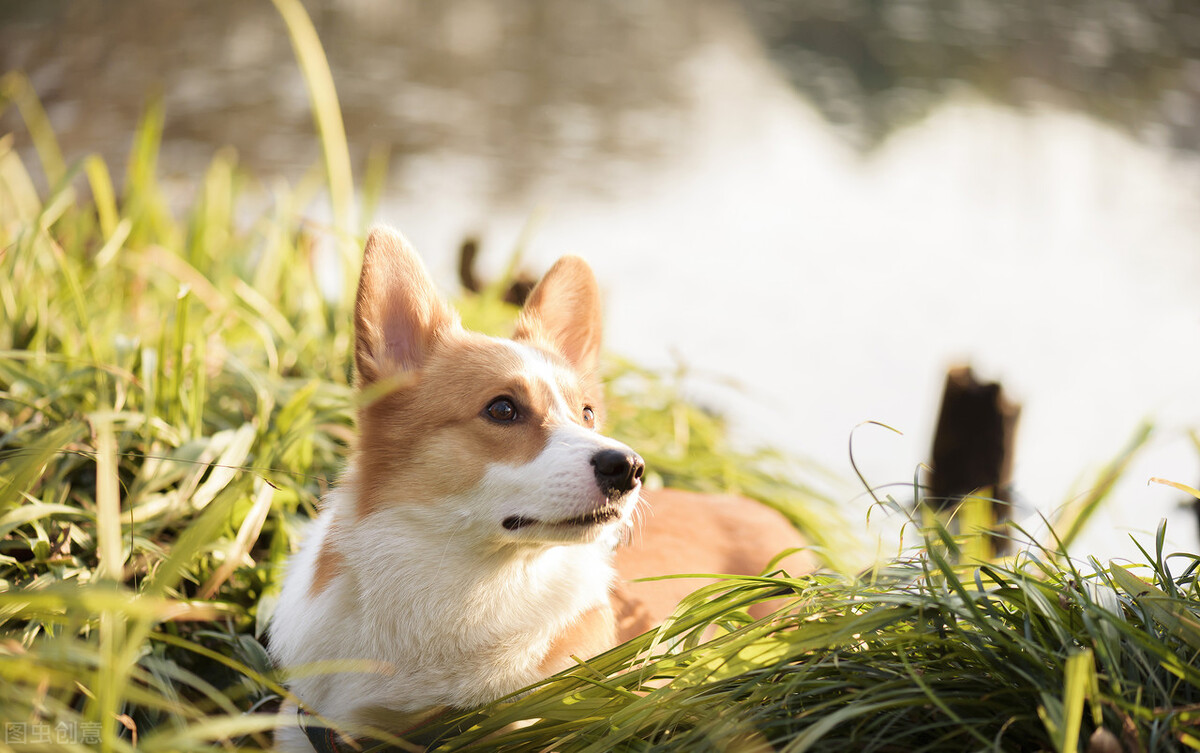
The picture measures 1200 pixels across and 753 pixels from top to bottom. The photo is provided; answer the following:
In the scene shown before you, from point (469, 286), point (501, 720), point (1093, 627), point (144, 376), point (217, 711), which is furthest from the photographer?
point (469, 286)

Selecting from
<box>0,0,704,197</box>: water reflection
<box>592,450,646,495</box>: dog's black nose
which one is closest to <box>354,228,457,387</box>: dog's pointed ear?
<box>592,450,646,495</box>: dog's black nose

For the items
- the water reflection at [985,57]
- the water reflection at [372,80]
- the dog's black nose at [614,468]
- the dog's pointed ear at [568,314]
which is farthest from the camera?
the water reflection at [985,57]

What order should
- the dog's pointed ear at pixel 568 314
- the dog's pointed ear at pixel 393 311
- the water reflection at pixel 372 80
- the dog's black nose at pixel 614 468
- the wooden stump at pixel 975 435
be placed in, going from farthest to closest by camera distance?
the water reflection at pixel 372 80 < the wooden stump at pixel 975 435 < the dog's pointed ear at pixel 568 314 < the dog's pointed ear at pixel 393 311 < the dog's black nose at pixel 614 468

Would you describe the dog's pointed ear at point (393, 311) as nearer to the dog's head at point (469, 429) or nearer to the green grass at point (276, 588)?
the dog's head at point (469, 429)

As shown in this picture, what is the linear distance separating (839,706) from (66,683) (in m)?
1.30

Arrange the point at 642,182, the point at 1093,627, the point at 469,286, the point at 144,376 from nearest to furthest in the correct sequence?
the point at 1093,627
the point at 144,376
the point at 469,286
the point at 642,182

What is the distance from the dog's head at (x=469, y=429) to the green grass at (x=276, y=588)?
28 centimetres

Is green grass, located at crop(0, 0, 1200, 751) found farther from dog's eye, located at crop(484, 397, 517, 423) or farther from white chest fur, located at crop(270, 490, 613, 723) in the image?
dog's eye, located at crop(484, 397, 517, 423)

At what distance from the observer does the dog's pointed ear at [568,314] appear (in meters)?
2.42

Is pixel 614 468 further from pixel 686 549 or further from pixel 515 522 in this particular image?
pixel 686 549

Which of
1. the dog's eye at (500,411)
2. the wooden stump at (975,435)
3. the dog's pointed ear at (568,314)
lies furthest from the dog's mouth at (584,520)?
the wooden stump at (975,435)

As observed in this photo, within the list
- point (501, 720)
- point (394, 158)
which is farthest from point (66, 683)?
point (394, 158)

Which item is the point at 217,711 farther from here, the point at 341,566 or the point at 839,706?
the point at 839,706

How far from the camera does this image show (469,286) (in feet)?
17.8
